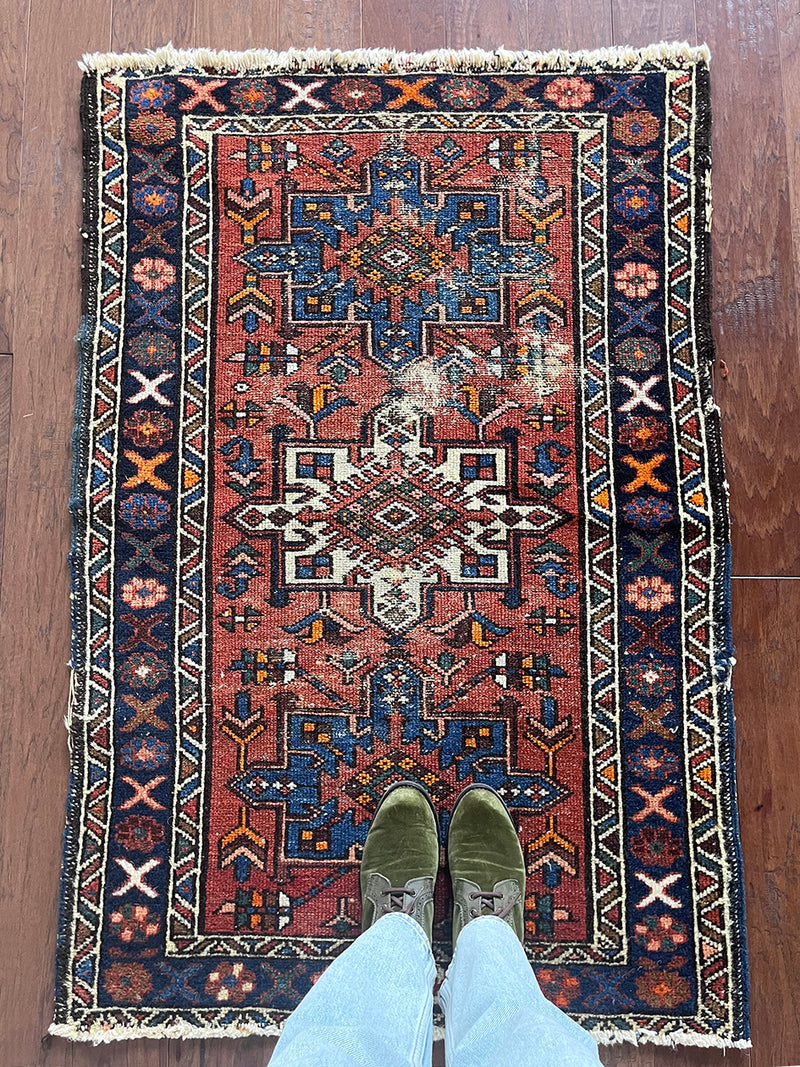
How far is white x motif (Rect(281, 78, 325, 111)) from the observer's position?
133 cm

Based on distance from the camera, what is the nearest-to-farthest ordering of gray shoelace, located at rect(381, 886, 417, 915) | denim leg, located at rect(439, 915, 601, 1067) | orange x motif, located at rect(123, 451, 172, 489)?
denim leg, located at rect(439, 915, 601, 1067) → gray shoelace, located at rect(381, 886, 417, 915) → orange x motif, located at rect(123, 451, 172, 489)

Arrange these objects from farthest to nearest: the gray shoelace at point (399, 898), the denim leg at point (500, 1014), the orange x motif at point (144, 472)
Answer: the orange x motif at point (144, 472)
the gray shoelace at point (399, 898)
the denim leg at point (500, 1014)

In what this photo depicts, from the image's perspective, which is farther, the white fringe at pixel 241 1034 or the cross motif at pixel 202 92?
the cross motif at pixel 202 92

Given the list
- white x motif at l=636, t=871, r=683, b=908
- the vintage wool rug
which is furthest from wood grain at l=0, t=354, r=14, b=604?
white x motif at l=636, t=871, r=683, b=908

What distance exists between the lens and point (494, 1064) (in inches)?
33.4

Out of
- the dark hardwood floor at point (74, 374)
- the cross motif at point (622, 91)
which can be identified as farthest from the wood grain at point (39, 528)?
→ the cross motif at point (622, 91)

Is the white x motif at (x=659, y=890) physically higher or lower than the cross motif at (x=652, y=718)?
lower

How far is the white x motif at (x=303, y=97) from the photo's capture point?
1335 millimetres

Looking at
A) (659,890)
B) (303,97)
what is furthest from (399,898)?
(303,97)

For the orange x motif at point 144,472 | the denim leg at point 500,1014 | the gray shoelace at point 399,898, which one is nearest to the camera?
the denim leg at point 500,1014

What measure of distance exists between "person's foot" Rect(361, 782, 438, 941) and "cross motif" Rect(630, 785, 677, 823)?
328 mm

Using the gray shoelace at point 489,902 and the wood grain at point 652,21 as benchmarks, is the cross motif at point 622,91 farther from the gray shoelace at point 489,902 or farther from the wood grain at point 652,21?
the gray shoelace at point 489,902

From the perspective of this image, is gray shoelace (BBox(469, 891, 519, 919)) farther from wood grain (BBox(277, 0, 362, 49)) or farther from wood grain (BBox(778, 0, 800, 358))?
wood grain (BBox(277, 0, 362, 49))

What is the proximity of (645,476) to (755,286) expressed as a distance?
1.28 feet
